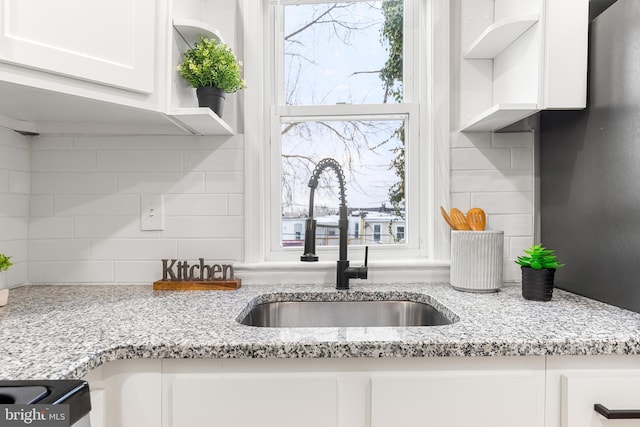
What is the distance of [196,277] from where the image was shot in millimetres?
1569

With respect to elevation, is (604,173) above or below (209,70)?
→ below

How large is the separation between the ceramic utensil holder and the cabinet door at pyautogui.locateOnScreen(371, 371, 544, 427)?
1.68ft

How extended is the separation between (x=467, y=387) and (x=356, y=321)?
0.59 meters

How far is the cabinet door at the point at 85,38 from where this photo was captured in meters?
0.98

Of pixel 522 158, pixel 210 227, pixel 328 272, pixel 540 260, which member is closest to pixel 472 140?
pixel 522 158

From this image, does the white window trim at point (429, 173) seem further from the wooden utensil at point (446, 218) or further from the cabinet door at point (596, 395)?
the cabinet door at point (596, 395)

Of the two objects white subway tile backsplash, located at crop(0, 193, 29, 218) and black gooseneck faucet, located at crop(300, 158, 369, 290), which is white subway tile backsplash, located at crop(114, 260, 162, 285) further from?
black gooseneck faucet, located at crop(300, 158, 369, 290)

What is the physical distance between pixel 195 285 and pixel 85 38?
0.85 metres

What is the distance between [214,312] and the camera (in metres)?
1.18

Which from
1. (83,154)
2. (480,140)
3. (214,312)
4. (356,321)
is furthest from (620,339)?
(83,154)

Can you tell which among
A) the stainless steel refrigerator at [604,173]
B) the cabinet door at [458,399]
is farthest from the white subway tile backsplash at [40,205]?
the stainless steel refrigerator at [604,173]

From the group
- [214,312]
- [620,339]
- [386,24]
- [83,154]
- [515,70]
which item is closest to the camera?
[620,339]

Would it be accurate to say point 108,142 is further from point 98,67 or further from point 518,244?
point 518,244

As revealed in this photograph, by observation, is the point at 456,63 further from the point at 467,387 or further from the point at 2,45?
the point at 2,45
